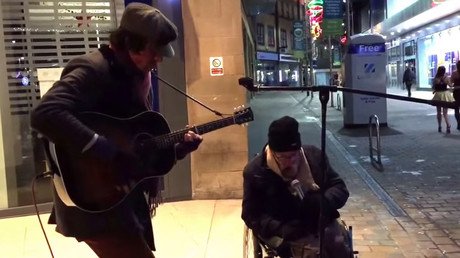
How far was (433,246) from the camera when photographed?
5.34m

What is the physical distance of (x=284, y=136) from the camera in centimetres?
322

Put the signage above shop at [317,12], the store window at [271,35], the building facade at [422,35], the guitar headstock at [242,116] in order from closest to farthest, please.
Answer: the guitar headstock at [242,116]
the building facade at [422,35]
the signage above shop at [317,12]
the store window at [271,35]

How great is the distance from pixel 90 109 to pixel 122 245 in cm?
68

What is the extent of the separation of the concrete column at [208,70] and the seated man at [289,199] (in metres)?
3.30

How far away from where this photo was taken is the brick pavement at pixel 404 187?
215 inches

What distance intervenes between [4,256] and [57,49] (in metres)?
2.41

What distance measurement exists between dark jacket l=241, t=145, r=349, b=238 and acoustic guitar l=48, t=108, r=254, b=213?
33.3 inches

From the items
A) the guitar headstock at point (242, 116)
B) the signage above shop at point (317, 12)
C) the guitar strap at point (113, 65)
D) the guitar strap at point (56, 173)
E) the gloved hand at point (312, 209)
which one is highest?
the signage above shop at point (317, 12)

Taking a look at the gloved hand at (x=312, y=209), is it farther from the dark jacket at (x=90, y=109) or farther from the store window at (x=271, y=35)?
the store window at (x=271, y=35)

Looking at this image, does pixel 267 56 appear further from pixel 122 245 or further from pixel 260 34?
pixel 122 245

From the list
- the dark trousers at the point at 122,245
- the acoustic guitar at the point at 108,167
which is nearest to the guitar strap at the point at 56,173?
the acoustic guitar at the point at 108,167

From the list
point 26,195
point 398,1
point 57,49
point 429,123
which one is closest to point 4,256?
point 26,195

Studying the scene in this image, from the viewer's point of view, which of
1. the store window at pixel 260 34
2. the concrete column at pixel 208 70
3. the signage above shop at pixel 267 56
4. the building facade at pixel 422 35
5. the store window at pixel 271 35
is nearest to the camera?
the concrete column at pixel 208 70

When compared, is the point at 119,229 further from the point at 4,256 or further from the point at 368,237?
the point at 368,237
